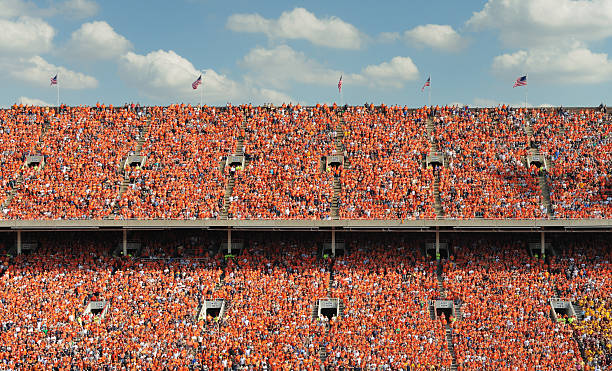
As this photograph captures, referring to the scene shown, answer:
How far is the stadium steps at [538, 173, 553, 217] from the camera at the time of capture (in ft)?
137

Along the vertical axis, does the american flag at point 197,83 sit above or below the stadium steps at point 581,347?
above

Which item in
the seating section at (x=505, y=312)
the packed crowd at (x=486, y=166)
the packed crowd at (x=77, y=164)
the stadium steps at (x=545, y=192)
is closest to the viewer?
the seating section at (x=505, y=312)

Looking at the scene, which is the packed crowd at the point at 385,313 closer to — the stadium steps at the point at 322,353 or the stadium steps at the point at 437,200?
the stadium steps at the point at 322,353

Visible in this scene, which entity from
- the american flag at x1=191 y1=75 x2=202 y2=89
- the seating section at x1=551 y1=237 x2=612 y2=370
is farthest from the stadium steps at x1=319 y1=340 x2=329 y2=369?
the american flag at x1=191 y1=75 x2=202 y2=89

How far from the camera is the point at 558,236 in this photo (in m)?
42.4

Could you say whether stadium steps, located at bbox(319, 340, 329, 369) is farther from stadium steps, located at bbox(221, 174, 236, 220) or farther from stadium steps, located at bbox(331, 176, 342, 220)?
stadium steps, located at bbox(221, 174, 236, 220)

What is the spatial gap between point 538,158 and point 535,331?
15424mm

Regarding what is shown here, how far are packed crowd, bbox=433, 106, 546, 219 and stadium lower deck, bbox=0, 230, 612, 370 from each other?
2.27 meters

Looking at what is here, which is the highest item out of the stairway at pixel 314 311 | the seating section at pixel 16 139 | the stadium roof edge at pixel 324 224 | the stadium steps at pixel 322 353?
the seating section at pixel 16 139

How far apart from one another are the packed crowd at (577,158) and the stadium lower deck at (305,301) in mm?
2270

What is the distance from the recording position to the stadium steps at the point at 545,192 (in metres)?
41.6

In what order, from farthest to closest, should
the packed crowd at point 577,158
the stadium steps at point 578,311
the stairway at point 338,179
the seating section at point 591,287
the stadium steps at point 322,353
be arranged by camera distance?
1. the stairway at point 338,179
2. the packed crowd at point 577,158
3. the stadium steps at point 578,311
4. the stadium steps at point 322,353
5. the seating section at point 591,287

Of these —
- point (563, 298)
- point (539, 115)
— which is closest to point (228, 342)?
point (563, 298)

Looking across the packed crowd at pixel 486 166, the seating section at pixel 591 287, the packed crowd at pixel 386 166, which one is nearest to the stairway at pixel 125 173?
the packed crowd at pixel 386 166
